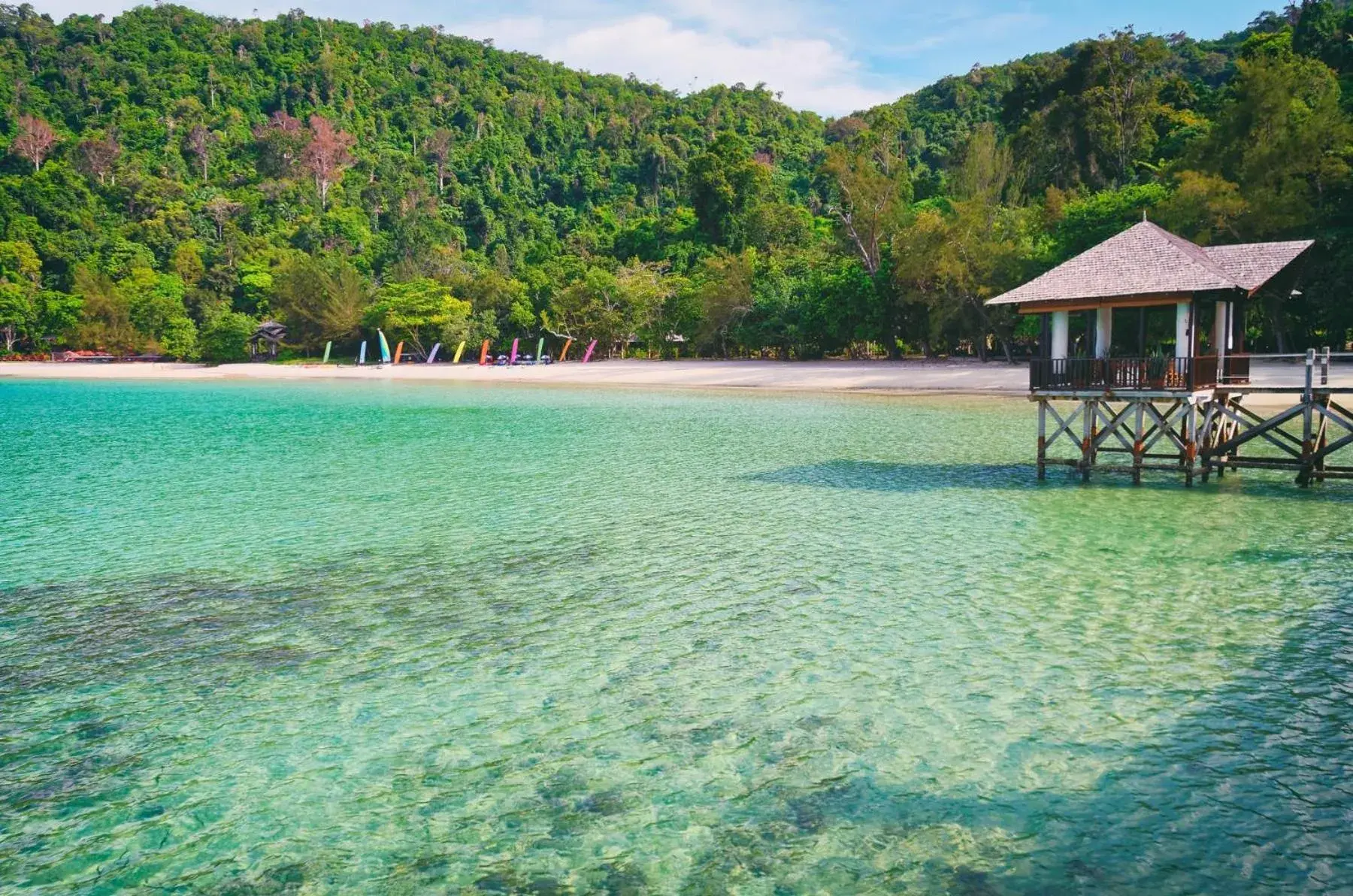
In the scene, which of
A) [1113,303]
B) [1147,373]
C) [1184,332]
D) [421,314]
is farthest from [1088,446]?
[421,314]

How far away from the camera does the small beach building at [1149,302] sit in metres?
15.9

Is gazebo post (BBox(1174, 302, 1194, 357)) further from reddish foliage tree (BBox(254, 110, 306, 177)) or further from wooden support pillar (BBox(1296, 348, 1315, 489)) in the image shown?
reddish foliage tree (BBox(254, 110, 306, 177))

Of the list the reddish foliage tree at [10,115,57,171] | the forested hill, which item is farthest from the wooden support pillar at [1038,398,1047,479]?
the reddish foliage tree at [10,115,57,171]

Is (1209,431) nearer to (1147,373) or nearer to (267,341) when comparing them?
(1147,373)

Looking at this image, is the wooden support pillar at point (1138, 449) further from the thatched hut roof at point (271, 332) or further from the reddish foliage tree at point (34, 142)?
the reddish foliage tree at point (34, 142)

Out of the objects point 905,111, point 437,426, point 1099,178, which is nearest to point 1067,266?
point 437,426

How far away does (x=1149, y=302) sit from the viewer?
1633 centimetres

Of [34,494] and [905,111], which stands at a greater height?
[905,111]

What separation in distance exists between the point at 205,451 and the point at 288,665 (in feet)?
53.9

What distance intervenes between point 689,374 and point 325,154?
7804 centimetres

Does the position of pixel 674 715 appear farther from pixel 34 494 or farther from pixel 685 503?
pixel 34 494

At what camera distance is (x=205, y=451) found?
22000 millimetres

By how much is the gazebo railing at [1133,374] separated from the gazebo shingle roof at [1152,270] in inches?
46.1

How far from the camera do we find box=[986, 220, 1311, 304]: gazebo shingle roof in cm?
1599
